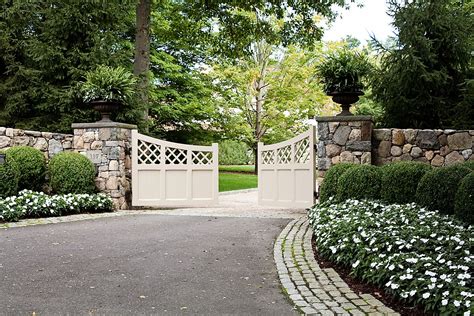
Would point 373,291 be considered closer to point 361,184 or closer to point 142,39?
point 361,184

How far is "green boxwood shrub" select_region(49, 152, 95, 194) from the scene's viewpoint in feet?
27.2

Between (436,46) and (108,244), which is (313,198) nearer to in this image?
(436,46)

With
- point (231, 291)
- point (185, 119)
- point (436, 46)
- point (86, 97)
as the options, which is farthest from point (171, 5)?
point (231, 291)

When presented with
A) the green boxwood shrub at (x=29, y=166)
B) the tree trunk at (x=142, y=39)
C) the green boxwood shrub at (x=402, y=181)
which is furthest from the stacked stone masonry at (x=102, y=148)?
the green boxwood shrub at (x=402, y=181)

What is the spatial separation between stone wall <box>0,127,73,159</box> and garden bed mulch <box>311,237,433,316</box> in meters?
6.07

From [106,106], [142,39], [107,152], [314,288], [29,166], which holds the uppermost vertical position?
[142,39]

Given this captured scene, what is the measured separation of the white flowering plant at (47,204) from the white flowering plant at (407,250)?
445 cm

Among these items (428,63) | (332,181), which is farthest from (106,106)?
(428,63)

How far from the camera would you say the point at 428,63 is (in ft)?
26.4

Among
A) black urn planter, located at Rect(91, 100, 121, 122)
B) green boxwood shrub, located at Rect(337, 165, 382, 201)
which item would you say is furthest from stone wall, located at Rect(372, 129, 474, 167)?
black urn planter, located at Rect(91, 100, 121, 122)

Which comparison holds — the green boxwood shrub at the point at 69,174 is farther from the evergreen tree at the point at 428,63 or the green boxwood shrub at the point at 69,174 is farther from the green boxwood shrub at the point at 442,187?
the green boxwood shrub at the point at 442,187

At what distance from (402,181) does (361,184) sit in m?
0.61

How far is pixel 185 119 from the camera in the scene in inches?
640

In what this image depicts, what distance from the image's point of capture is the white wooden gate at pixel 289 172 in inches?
326
